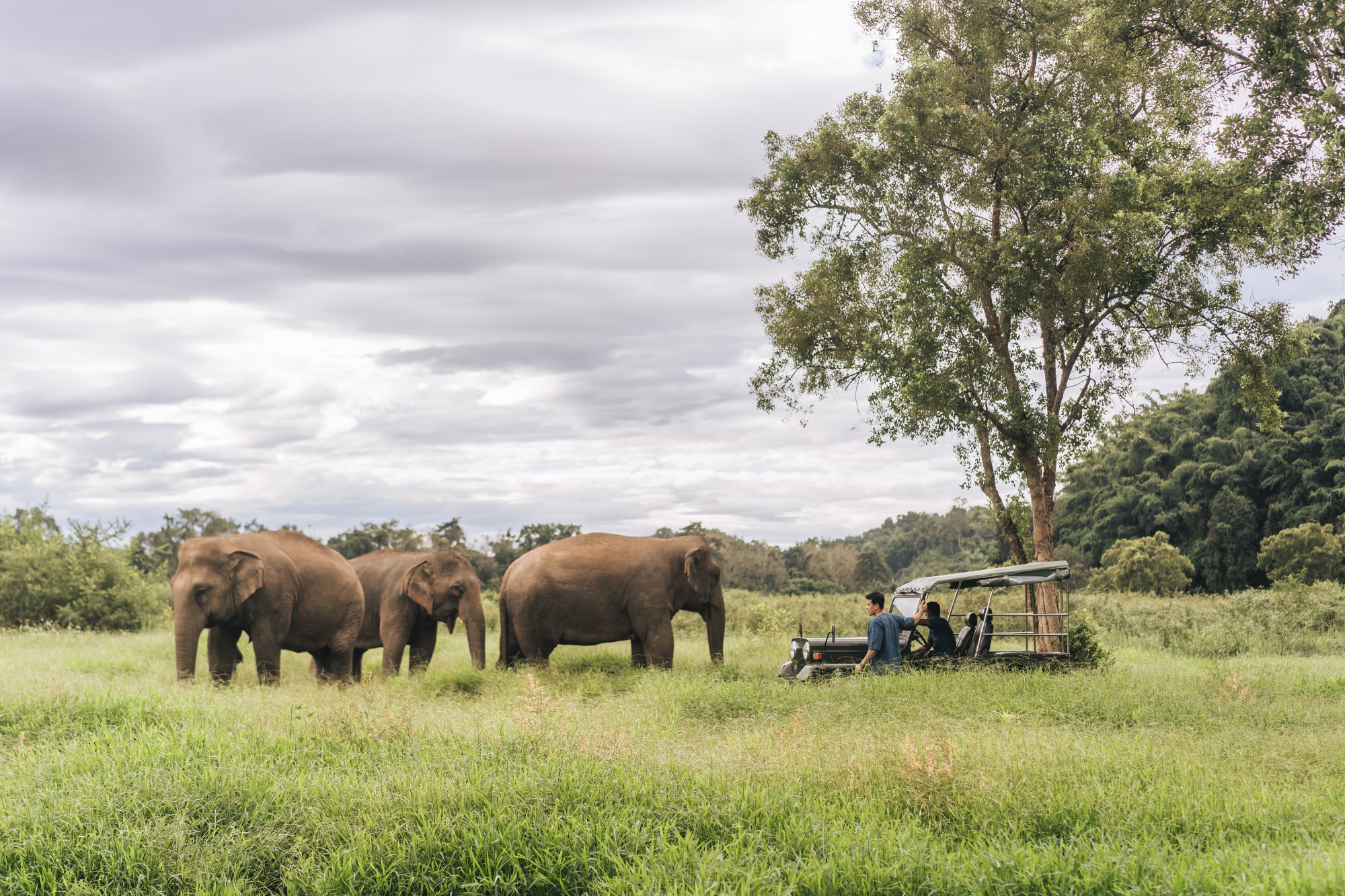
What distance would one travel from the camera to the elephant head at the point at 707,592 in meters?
17.2

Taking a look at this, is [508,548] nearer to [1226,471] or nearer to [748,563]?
[748,563]

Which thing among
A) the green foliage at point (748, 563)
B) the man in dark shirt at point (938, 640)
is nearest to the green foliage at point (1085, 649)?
the man in dark shirt at point (938, 640)

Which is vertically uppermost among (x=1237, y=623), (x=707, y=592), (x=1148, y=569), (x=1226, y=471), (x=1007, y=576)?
(x=1226, y=471)

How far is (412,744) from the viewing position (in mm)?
8305

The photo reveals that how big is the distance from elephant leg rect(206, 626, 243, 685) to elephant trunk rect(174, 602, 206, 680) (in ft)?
2.05

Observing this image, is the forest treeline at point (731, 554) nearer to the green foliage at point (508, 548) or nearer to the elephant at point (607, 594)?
the green foliage at point (508, 548)

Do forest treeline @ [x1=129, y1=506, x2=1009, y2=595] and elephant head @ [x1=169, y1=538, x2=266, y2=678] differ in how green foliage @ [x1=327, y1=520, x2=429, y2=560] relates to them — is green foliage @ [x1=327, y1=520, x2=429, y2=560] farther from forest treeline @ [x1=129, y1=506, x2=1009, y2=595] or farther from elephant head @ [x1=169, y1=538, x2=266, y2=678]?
elephant head @ [x1=169, y1=538, x2=266, y2=678]

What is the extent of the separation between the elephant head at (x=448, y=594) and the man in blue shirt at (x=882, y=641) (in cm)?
751

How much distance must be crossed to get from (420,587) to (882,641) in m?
8.75

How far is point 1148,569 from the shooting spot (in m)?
44.8

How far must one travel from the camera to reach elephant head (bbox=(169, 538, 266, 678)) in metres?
14.5

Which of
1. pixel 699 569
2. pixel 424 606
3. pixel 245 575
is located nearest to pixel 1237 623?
pixel 699 569

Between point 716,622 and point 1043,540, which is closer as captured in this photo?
point 716,622

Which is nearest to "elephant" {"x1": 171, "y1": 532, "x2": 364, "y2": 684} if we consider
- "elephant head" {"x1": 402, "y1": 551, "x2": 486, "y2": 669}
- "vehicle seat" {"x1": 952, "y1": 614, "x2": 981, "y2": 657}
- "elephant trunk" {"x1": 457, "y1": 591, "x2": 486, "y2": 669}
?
"elephant head" {"x1": 402, "y1": 551, "x2": 486, "y2": 669}
